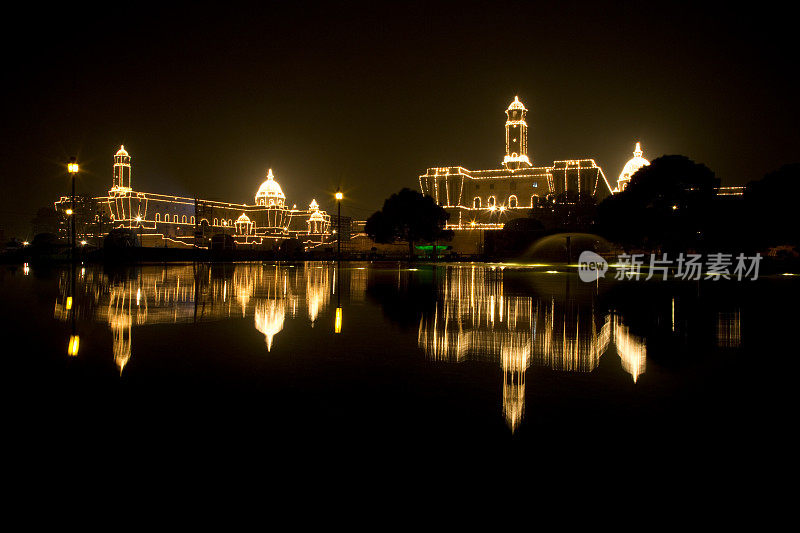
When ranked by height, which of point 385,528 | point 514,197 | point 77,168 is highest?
point 514,197

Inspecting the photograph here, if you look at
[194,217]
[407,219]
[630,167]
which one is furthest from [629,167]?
[194,217]

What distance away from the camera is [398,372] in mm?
5680

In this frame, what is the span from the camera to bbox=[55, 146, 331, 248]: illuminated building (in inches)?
4412

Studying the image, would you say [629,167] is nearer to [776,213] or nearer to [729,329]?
[776,213]

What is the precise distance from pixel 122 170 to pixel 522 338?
127 meters

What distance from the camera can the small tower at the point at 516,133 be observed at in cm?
11088

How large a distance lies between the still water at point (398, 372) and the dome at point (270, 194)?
133m

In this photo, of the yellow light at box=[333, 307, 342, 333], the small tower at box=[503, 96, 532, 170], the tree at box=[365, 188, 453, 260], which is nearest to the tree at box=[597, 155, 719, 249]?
the tree at box=[365, 188, 453, 260]

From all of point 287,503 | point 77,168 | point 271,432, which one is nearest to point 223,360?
point 271,432

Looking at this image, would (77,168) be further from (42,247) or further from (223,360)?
(42,247)

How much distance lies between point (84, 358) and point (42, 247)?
53.4 metres

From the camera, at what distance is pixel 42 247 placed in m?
52.1

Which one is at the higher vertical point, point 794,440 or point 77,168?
point 77,168

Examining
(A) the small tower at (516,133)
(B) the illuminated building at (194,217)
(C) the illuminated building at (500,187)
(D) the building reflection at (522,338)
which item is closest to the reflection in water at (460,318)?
(D) the building reflection at (522,338)
